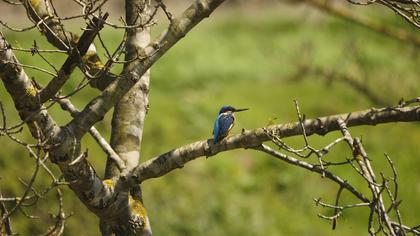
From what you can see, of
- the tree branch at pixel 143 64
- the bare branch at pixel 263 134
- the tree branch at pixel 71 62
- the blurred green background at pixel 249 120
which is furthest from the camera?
the blurred green background at pixel 249 120

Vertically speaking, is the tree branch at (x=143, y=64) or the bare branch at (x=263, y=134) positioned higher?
the tree branch at (x=143, y=64)

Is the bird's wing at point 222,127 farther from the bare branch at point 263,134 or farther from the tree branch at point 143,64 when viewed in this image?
the tree branch at point 143,64

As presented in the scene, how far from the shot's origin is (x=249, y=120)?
19.7 meters

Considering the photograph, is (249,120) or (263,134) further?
(249,120)

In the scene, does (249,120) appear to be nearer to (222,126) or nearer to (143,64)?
(222,126)

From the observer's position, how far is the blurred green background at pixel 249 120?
1391 centimetres

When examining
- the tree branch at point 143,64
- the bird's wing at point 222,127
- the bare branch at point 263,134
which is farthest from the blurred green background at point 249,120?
the tree branch at point 143,64

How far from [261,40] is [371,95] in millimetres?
15171

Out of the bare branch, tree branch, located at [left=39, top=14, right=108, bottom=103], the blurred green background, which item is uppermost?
Result: the blurred green background

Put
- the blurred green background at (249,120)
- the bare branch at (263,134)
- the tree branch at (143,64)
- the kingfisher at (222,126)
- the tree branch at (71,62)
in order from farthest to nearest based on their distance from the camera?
1. the blurred green background at (249,120)
2. the kingfisher at (222,126)
3. the tree branch at (143,64)
4. the tree branch at (71,62)
5. the bare branch at (263,134)

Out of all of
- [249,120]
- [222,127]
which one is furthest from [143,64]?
[249,120]

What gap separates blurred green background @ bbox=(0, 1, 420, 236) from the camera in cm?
1391

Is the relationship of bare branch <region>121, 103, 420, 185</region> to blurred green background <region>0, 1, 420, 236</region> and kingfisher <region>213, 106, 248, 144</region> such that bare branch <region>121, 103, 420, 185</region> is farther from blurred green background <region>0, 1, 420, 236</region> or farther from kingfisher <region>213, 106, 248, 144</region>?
blurred green background <region>0, 1, 420, 236</region>

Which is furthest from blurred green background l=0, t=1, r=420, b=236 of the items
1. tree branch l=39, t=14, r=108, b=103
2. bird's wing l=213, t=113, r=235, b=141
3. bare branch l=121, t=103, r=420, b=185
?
tree branch l=39, t=14, r=108, b=103
